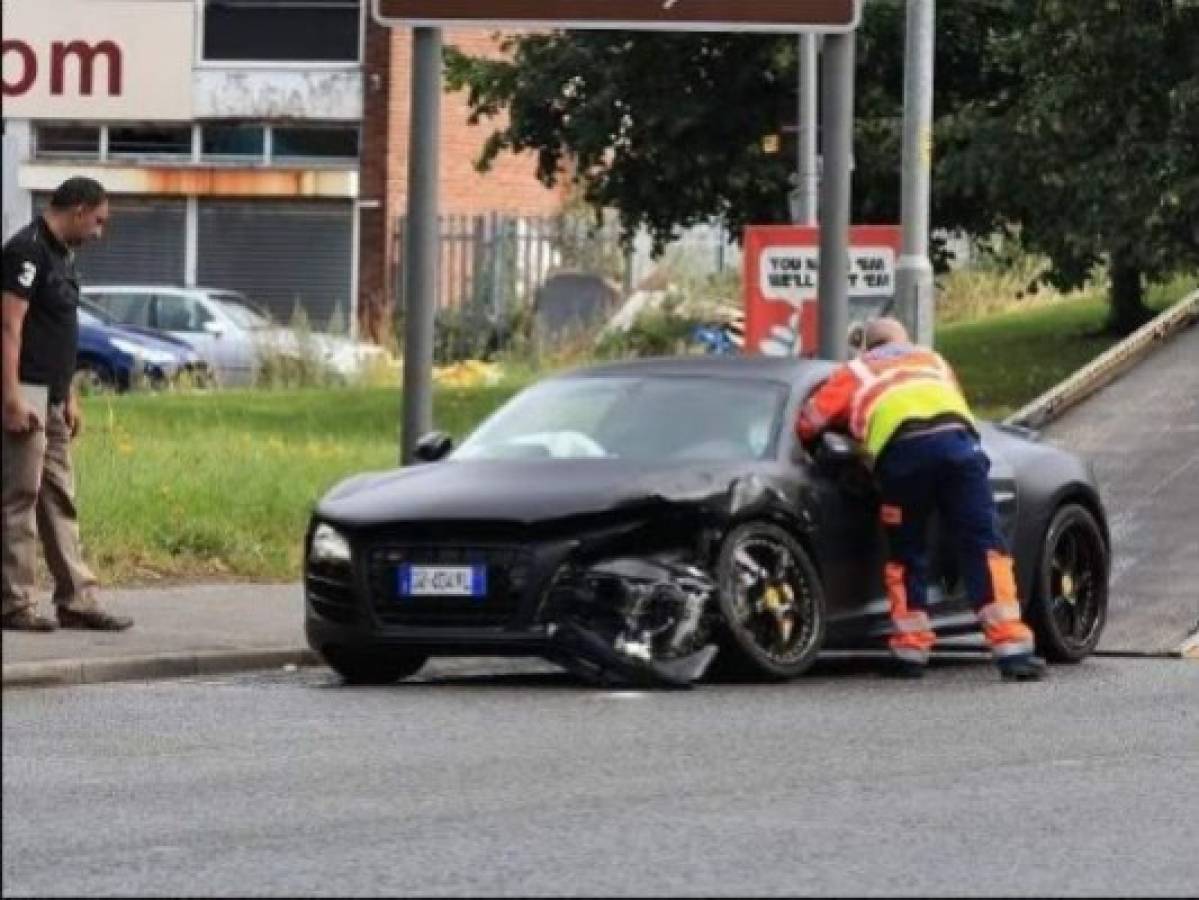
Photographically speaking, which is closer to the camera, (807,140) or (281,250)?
(807,140)

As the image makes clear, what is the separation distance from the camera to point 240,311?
45812 millimetres

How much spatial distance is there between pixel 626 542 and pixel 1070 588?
9.51ft

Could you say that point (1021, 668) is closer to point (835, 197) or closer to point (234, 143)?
point (835, 197)

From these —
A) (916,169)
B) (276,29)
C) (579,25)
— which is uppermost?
(276,29)

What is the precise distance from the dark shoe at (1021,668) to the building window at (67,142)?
4027 cm

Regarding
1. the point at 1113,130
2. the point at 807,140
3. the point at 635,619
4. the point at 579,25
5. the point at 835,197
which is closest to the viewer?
the point at 635,619

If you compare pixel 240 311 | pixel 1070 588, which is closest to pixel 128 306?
pixel 240 311

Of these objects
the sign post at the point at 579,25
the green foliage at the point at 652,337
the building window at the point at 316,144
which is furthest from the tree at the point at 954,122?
the building window at the point at 316,144

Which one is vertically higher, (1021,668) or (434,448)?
(434,448)

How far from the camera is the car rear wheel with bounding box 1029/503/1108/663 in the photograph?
16.9 m

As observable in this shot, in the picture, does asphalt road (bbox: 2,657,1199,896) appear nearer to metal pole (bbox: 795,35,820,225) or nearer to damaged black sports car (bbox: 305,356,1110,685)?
damaged black sports car (bbox: 305,356,1110,685)

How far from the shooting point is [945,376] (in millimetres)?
16344

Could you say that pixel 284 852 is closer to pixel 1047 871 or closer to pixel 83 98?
pixel 1047 871

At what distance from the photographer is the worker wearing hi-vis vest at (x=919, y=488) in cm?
1602
